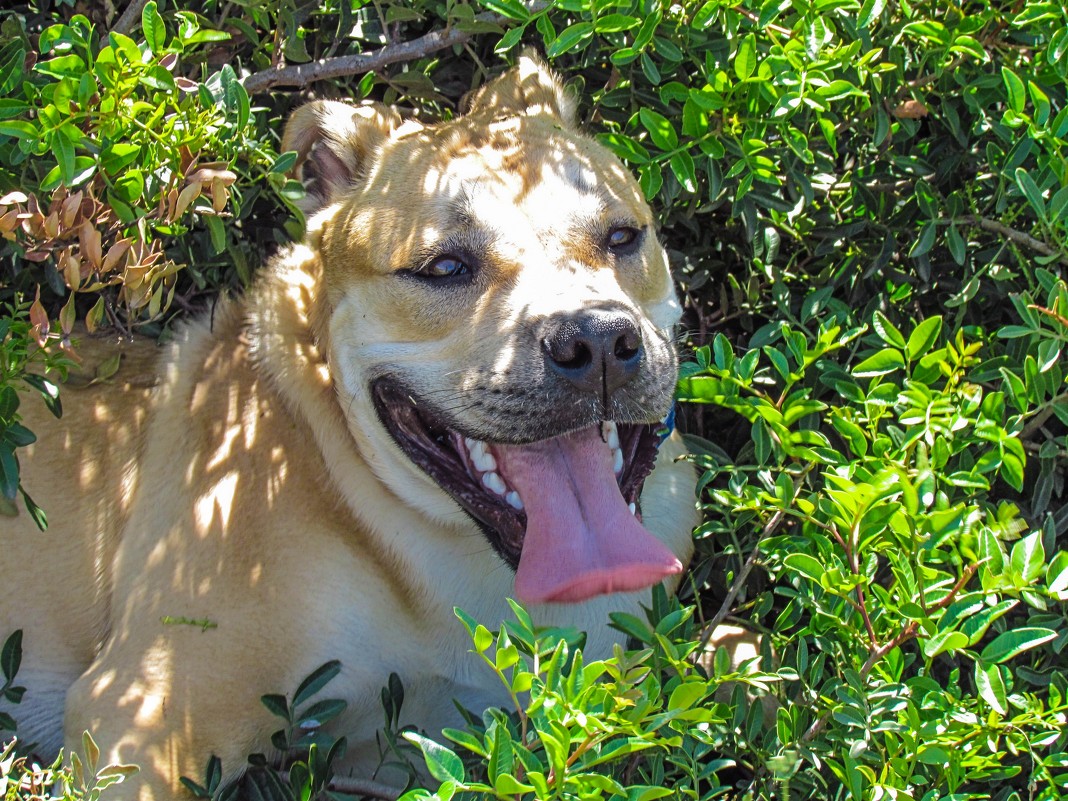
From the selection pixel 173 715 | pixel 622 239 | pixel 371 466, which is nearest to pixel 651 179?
pixel 622 239

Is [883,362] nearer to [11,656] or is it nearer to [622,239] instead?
[622,239]

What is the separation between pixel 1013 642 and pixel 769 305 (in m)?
1.88

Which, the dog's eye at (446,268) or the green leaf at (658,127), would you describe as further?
the green leaf at (658,127)

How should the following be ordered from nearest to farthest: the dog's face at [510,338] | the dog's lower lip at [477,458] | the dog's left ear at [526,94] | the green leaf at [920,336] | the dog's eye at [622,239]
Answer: the green leaf at [920,336]
the dog's face at [510,338]
the dog's lower lip at [477,458]
the dog's eye at [622,239]
the dog's left ear at [526,94]

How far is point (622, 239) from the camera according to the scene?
3559mm

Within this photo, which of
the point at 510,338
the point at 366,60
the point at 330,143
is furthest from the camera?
the point at 366,60

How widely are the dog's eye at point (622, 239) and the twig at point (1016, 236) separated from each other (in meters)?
1.11

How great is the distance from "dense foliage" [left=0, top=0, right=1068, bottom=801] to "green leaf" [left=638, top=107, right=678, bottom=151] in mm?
13

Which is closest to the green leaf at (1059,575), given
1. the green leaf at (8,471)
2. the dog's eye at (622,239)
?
the dog's eye at (622,239)

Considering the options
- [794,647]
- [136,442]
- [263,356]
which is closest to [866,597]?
[794,647]

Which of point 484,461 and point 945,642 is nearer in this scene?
point 945,642

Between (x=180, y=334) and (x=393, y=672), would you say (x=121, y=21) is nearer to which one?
(x=180, y=334)

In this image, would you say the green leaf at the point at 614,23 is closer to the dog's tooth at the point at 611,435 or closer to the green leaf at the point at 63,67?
the dog's tooth at the point at 611,435

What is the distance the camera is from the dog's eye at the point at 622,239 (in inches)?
139
